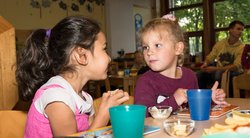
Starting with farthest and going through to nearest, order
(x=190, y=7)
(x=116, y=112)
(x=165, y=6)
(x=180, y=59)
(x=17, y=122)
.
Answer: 1. (x=165, y=6)
2. (x=190, y=7)
3. (x=180, y=59)
4. (x=17, y=122)
5. (x=116, y=112)

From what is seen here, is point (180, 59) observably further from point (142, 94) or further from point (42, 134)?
point (42, 134)

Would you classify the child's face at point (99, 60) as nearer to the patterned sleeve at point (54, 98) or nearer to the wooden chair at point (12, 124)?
the patterned sleeve at point (54, 98)

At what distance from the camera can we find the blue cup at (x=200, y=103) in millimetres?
1029

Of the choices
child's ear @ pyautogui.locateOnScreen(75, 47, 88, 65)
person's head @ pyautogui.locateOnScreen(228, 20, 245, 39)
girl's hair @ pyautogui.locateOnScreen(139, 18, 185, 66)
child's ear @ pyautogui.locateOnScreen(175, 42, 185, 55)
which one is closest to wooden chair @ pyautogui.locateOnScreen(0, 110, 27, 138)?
child's ear @ pyautogui.locateOnScreen(75, 47, 88, 65)

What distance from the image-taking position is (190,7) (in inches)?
339

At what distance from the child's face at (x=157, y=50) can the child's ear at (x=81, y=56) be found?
14.2 inches

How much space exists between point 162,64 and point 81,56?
1.53ft

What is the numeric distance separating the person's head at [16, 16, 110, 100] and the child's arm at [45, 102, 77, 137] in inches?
10.1

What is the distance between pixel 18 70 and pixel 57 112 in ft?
1.34

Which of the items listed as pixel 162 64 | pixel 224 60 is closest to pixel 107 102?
pixel 162 64

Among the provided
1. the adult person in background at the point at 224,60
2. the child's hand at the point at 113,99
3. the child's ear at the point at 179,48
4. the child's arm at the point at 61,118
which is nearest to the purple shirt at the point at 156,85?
the child's ear at the point at 179,48

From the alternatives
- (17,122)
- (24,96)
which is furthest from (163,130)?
(24,96)

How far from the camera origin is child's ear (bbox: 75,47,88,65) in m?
1.35

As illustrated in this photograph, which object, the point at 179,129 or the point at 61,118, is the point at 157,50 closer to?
the point at 61,118
